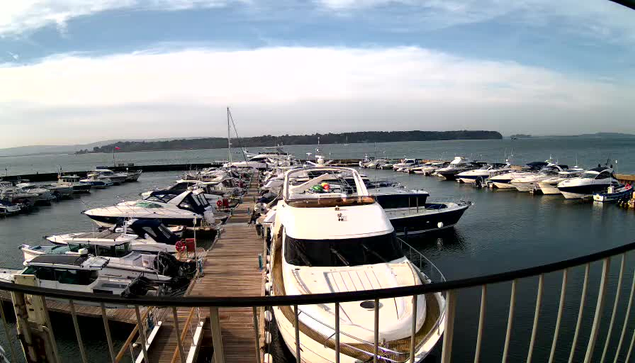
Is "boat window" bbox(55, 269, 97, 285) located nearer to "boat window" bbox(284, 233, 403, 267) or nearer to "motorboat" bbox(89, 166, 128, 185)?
"boat window" bbox(284, 233, 403, 267)

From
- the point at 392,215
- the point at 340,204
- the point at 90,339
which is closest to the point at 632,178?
the point at 392,215

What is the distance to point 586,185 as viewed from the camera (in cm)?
3247

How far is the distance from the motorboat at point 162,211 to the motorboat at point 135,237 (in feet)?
11.3

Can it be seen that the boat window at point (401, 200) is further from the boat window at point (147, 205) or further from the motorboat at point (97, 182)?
the motorboat at point (97, 182)

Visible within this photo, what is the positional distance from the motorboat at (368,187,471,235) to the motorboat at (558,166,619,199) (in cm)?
1592

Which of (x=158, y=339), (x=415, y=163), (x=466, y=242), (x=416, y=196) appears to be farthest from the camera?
(x=415, y=163)

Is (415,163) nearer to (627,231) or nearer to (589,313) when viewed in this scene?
(627,231)

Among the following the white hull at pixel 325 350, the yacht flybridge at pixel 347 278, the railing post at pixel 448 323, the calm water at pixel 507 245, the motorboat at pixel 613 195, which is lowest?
the calm water at pixel 507 245

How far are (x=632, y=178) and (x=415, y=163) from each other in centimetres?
3275

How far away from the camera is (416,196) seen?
2373cm

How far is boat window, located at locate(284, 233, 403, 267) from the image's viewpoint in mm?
8086

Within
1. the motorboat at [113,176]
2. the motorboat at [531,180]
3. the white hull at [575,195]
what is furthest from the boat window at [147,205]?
the motorboat at [113,176]

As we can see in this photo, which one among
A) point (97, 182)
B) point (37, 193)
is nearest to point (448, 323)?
point (37, 193)

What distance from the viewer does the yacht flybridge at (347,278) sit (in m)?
6.03
